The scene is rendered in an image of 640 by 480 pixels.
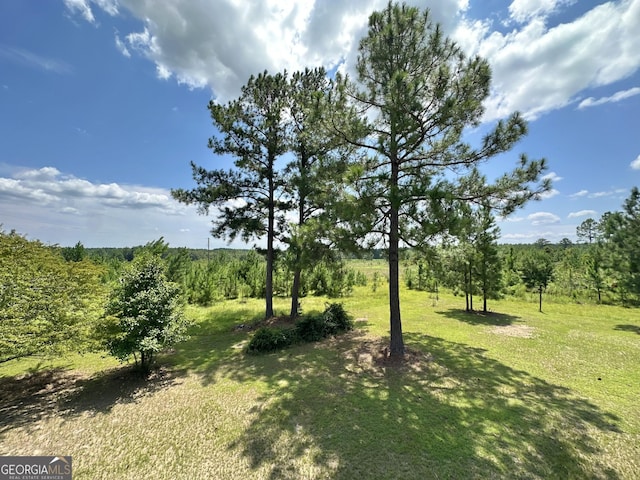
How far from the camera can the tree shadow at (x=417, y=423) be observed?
3.66m

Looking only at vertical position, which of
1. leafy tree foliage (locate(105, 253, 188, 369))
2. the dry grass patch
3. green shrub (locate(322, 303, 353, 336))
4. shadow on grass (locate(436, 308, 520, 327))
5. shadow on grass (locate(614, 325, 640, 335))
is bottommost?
shadow on grass (locate(436, 308, 520, 327))

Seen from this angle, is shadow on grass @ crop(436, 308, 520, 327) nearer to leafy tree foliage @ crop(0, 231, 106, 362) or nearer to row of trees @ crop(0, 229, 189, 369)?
row of trees @ crop(0, 229, 189, 369)

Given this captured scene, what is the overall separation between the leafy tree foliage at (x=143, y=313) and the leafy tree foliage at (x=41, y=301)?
476 millimetres

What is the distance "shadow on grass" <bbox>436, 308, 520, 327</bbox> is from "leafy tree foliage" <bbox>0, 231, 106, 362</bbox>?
14.3 metres

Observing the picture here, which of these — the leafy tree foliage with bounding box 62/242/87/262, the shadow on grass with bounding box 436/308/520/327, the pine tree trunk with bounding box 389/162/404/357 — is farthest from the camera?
the leafy tree foliage with bounding box 62/242/87/262

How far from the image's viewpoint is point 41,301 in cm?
526

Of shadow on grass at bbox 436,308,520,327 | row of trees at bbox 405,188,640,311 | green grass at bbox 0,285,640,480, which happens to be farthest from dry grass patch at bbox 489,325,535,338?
row of trees at bbox 405,188,640,311

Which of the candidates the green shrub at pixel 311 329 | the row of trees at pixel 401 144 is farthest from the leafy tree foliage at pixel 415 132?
the green shrub at pixel 311 329

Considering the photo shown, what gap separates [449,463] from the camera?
12.1 ft

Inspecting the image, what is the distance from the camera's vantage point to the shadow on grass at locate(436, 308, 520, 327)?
42.3 feet

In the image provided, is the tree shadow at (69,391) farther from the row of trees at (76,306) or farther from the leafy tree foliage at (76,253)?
the leafy tree foliage at (76,253)

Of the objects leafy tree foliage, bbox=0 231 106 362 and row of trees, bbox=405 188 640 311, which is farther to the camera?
row of trees, bbox=405 188 640 311

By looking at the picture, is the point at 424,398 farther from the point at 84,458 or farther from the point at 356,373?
the point at 84,458

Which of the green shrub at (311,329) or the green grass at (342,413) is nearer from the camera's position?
the green grass at (342,413)
